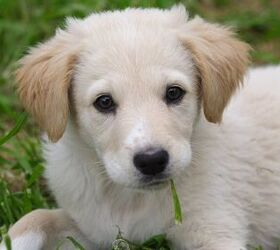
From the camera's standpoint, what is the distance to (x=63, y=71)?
15.5 ft

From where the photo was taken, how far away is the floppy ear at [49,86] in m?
4.67

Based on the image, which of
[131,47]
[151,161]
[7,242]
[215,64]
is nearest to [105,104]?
[131,47]

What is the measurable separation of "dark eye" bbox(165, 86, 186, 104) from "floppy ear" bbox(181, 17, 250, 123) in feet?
0.58

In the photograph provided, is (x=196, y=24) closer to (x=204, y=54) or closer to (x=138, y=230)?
(x=204, y=54)

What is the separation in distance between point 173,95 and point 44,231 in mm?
1150

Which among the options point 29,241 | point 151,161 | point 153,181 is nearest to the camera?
point 151,161

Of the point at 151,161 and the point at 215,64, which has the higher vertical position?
the point at 215,64

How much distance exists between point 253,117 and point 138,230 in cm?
101

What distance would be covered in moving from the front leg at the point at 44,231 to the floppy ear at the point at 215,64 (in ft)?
3.55

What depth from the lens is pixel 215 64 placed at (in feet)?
15.6

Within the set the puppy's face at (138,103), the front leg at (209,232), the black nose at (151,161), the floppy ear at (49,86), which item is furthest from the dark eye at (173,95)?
the front leg at (209,232)

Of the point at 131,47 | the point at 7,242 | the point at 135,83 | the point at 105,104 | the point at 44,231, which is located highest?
the point at 131,47

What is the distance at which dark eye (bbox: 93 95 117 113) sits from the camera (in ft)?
15.0

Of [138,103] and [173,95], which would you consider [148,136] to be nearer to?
[138,103]
